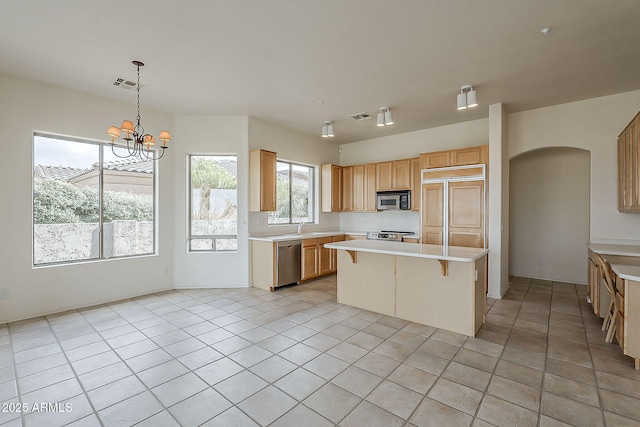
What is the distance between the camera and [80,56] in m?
3.20

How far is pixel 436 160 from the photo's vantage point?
17.6ft

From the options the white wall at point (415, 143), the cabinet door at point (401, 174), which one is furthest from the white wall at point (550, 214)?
the cabinet door at point (401, 174)

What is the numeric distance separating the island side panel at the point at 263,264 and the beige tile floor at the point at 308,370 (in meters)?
1.10

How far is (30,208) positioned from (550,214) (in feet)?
27.9

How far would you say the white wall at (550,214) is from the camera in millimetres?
5422

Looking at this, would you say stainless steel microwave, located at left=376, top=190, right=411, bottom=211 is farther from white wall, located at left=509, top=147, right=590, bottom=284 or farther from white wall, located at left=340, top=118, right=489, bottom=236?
white wall, located at left=509, top=147, right=590, bottom=284

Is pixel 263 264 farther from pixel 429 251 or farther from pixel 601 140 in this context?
pixel 601 140

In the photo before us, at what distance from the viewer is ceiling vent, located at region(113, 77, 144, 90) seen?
12.3ft

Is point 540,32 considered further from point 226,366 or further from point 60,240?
point 60,240

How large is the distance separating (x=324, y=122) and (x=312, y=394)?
15.2 ft

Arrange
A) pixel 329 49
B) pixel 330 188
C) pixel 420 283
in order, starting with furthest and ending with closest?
pixel 330 188
pixel 420 283
pixel 329 49

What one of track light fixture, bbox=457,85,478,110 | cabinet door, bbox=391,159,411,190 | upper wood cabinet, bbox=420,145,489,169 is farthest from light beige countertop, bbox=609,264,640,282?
cabinet door, bbox=391,159,411,190

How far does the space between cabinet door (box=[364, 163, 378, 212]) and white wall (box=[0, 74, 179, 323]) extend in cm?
461

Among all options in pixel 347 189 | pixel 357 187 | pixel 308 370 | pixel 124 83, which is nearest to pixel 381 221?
pixel 357 187
